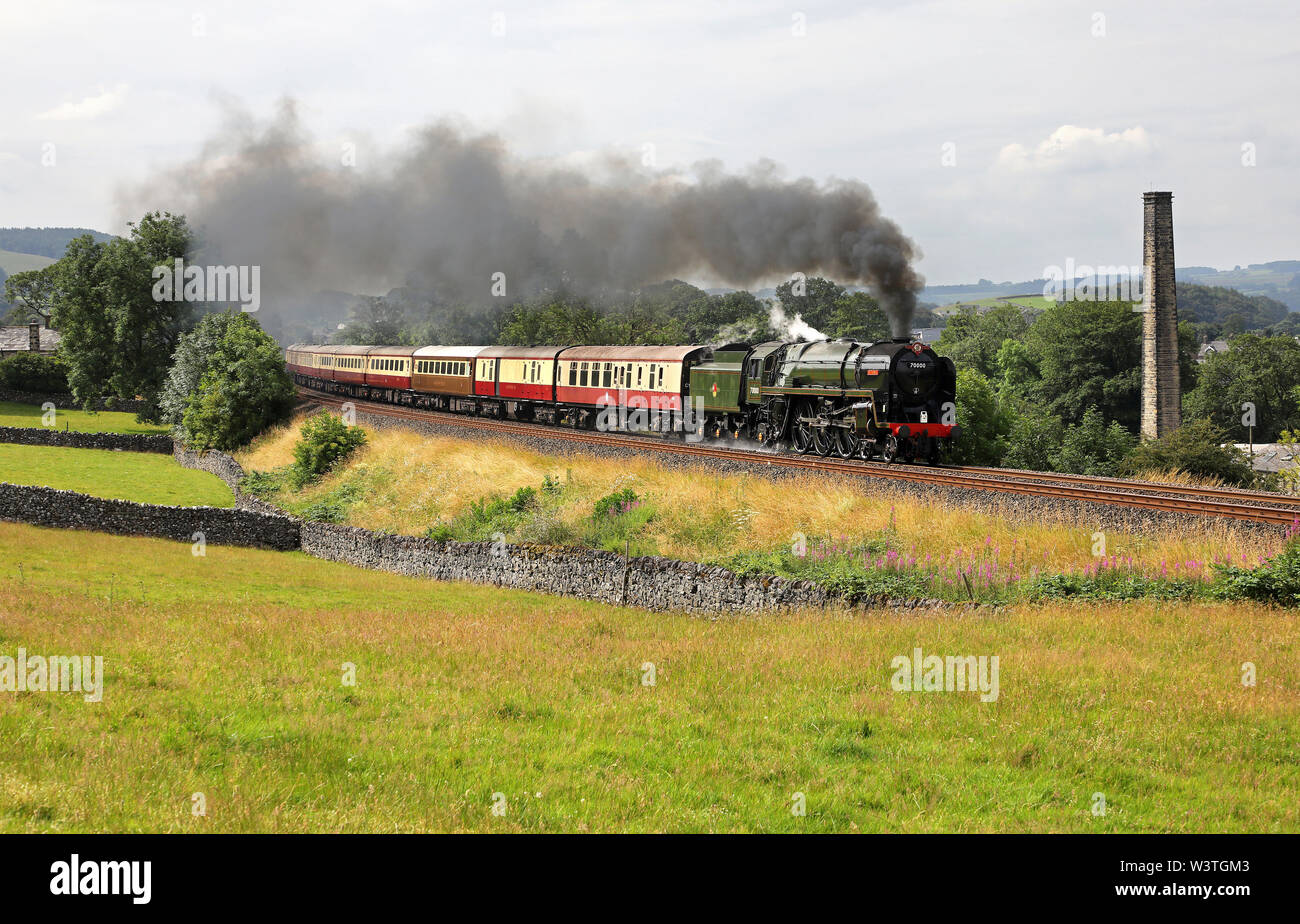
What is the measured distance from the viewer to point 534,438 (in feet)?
119

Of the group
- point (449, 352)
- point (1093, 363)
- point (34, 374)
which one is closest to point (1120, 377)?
point (1093, 363)

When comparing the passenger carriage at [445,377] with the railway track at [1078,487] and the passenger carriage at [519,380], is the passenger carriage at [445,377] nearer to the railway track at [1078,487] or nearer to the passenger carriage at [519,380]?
the passenger carriage at [519,380]

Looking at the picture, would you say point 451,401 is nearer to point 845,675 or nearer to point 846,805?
point 845,675

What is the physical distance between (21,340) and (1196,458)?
100 m

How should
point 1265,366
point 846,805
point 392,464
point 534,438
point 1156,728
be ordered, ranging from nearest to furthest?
1. point 846,805
2. point 1156,728
3. point 534,438
4. point 392,464
5. point 1265,366

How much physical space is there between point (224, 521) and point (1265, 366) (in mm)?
87232

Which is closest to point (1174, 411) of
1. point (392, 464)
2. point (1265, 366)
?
point (1265, 366)

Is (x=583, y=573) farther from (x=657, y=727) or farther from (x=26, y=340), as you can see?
(x=26, y=340)

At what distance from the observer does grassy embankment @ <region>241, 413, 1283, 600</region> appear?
16.8 m

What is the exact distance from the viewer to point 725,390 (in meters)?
35.8

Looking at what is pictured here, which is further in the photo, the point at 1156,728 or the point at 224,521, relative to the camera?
the point at 224,521

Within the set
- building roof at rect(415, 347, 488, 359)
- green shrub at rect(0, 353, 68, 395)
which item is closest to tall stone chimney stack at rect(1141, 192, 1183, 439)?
building roof at rect(415, 347, 488, 359)

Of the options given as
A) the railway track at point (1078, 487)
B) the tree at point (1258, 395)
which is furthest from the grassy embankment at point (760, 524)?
the tree at point (1258, 395)

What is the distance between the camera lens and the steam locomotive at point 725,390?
1085 inches
